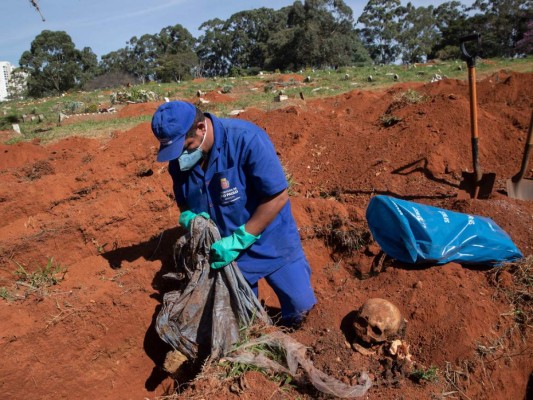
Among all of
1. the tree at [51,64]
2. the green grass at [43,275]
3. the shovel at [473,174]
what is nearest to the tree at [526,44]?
the shovel at [473,174]

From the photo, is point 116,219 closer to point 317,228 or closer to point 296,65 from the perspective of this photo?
point 317,228

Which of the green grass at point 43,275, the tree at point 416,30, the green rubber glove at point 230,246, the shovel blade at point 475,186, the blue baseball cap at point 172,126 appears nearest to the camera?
the blue baseball cap at point 172,126

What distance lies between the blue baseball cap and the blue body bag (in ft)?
5.31

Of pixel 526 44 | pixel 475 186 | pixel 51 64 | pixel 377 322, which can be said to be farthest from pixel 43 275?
pixel 51 64

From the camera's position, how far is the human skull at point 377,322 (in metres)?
2.48

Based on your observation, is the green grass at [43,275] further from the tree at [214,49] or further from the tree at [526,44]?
the tree at [214,49]

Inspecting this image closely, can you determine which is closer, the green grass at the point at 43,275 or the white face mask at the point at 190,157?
the white face mask at the point at 190,157

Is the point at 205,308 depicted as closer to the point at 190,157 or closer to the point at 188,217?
the point at 188,217

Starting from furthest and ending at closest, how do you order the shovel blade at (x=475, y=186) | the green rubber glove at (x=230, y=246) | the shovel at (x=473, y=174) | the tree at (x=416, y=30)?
the tree at (x=416, y=30) < the shovel blade at (x=475, y=186) < the shovel at (x=473, y=174) < the green rubber glove at (x=230, y=246)

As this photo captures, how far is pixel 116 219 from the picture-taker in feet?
14.9

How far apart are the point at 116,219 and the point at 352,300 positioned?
109 inches

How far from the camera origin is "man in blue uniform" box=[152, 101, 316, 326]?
2469 mm

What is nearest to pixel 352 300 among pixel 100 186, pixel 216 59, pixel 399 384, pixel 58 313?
pixel 399 384

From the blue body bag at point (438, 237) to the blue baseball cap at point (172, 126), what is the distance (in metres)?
1.62
